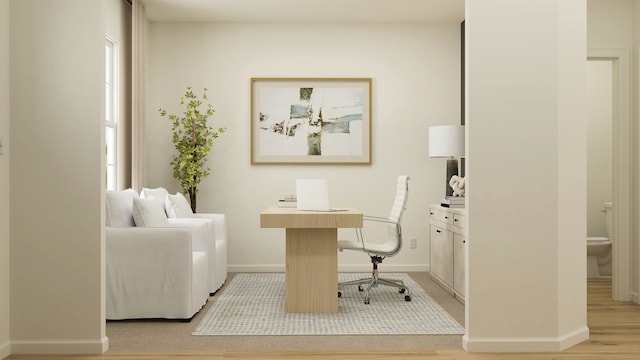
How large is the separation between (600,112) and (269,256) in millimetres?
4138

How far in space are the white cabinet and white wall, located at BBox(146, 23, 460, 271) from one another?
879 mm

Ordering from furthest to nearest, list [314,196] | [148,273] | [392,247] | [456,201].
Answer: [456,201] < [392,247] < [314,196] < [148,273]

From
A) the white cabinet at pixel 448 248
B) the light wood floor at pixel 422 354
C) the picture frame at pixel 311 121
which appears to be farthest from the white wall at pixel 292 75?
the light wood floor at pixel 422 354

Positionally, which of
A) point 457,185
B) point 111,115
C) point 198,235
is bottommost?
point 198,235

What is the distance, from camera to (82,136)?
3.52 metres

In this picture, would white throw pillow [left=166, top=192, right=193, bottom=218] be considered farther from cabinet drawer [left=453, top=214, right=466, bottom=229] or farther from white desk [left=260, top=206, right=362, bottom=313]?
cabinet drawer [left=453, top=214, right=466, bottom=229]

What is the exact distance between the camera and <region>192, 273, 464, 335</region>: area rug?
412 centimetres

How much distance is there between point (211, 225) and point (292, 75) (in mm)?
2183

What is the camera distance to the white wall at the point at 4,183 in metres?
3.44

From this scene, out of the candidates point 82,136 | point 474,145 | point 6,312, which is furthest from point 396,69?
point 6,312

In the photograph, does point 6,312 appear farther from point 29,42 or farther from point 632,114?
point 632,114

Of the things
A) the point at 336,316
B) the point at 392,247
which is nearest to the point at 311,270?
the point at 336,316

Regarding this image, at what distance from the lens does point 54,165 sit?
3518 millimetres

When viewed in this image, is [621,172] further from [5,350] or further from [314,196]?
[5,350]
